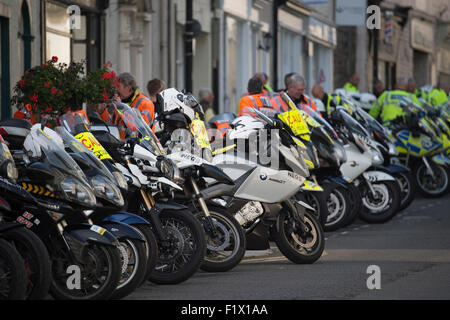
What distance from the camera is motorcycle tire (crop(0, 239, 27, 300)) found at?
805 cm

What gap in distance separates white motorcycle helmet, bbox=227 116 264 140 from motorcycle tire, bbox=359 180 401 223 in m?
5.21

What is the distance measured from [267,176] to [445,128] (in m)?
11.3

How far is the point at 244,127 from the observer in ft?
41.2

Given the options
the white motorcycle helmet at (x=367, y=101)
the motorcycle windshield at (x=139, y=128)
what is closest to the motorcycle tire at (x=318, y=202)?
the motorcycle windshield at (x=139, y=128)

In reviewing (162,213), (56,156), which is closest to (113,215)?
(56,156)

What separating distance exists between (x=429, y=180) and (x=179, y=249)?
Result: 12.4 m

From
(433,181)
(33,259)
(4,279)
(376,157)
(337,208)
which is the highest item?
(376,157)

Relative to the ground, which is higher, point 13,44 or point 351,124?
point 13,44

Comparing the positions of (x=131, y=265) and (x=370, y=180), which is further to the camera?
(x=370, y=180)

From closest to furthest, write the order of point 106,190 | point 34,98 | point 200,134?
point 106,190, point 200,134, point 34,98

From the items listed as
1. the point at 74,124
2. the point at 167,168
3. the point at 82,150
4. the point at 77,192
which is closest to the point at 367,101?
the point at 167,168

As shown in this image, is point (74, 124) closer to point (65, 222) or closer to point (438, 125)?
point (65, 222)

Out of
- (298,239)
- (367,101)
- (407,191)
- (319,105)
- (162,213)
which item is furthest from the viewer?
(367,101)

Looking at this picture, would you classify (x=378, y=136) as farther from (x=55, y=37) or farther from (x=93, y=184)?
(x=93, y=184)
